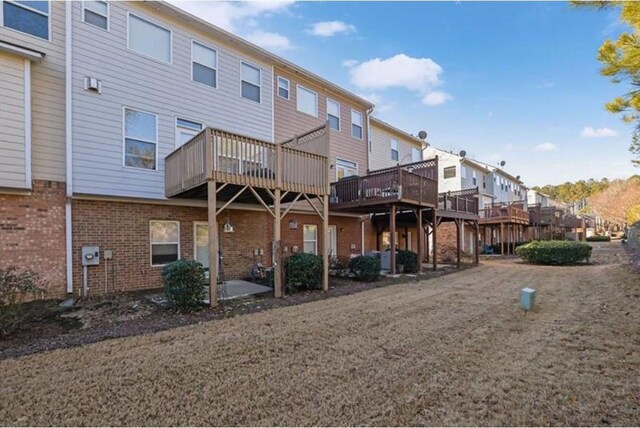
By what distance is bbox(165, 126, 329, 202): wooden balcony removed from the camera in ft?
23.7

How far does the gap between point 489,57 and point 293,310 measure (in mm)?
12568

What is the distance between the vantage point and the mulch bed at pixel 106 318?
4859 mm

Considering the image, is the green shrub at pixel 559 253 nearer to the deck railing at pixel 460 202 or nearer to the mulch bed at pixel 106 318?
the deck railing at pixel 460 202

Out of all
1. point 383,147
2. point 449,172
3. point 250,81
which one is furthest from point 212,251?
point 449,172

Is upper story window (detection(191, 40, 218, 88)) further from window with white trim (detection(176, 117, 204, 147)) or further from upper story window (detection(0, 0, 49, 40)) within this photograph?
upper story window (detection(0, 0, 49, 40))

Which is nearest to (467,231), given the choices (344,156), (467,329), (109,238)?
(344,156)

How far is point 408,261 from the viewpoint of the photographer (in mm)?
13398

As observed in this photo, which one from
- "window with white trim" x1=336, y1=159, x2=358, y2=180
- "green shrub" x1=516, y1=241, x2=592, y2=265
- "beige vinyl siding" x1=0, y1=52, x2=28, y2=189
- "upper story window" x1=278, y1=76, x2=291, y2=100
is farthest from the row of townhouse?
"green shrub" x1=516, y1=241, x2=592, y2=265

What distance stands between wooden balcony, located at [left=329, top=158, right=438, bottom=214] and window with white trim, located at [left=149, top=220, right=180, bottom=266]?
20.2 ft

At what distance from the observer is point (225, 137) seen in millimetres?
7355

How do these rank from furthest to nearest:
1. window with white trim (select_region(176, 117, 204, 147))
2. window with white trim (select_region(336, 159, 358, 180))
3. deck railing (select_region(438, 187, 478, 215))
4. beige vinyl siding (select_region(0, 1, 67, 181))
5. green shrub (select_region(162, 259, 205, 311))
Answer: deck railing (select_region(438, 187, 478, 215)) < window with white trim (select_region(336, 159, 358, 180)) < window with white trim (select_region(176, 117, 204, 147)) < beige vinyl siding (select_region(0, 1, 67, 181)) < green shrub (select_region(162, 259, 205, 311))

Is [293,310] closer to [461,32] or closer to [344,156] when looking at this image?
[344,156]

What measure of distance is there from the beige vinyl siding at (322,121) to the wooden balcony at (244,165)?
297cm

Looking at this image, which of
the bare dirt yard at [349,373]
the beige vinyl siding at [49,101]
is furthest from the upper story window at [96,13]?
the bare dirt yard at [349,373]
